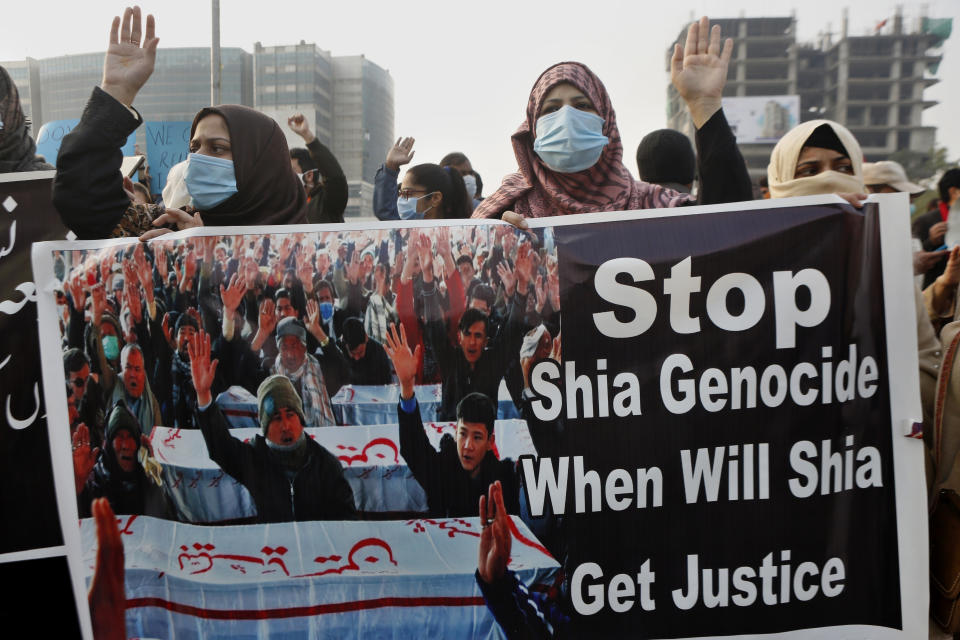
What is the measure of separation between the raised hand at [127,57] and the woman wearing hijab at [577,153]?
1.12 m

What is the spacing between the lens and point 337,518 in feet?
6.16

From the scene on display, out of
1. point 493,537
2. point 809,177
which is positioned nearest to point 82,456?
point 493,537

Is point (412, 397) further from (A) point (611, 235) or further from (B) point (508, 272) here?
(A) point (611, 235)

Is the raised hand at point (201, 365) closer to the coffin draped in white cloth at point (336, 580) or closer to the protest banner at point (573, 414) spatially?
the protest banner at point (573, 414)

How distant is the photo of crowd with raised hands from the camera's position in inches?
74.2

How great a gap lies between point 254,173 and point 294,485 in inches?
38.6

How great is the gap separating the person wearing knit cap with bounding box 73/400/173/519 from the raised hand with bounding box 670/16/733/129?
1732 mm

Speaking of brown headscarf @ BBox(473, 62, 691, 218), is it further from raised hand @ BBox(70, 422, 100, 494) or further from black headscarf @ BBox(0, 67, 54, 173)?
black headscarf @ BBox(0, 67, 54, 173)

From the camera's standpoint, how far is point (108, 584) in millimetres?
1918

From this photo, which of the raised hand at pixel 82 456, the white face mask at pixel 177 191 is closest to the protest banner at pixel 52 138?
the white face mask at pixel 177 191

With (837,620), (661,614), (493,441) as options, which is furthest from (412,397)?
(837,620)

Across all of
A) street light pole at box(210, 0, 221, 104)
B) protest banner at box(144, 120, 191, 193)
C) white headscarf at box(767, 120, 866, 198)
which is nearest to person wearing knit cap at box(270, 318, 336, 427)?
white headscarf at box(767, 120, 866, 198)

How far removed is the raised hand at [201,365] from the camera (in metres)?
1.90

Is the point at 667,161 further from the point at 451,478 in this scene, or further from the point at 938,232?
the point at 451,478
